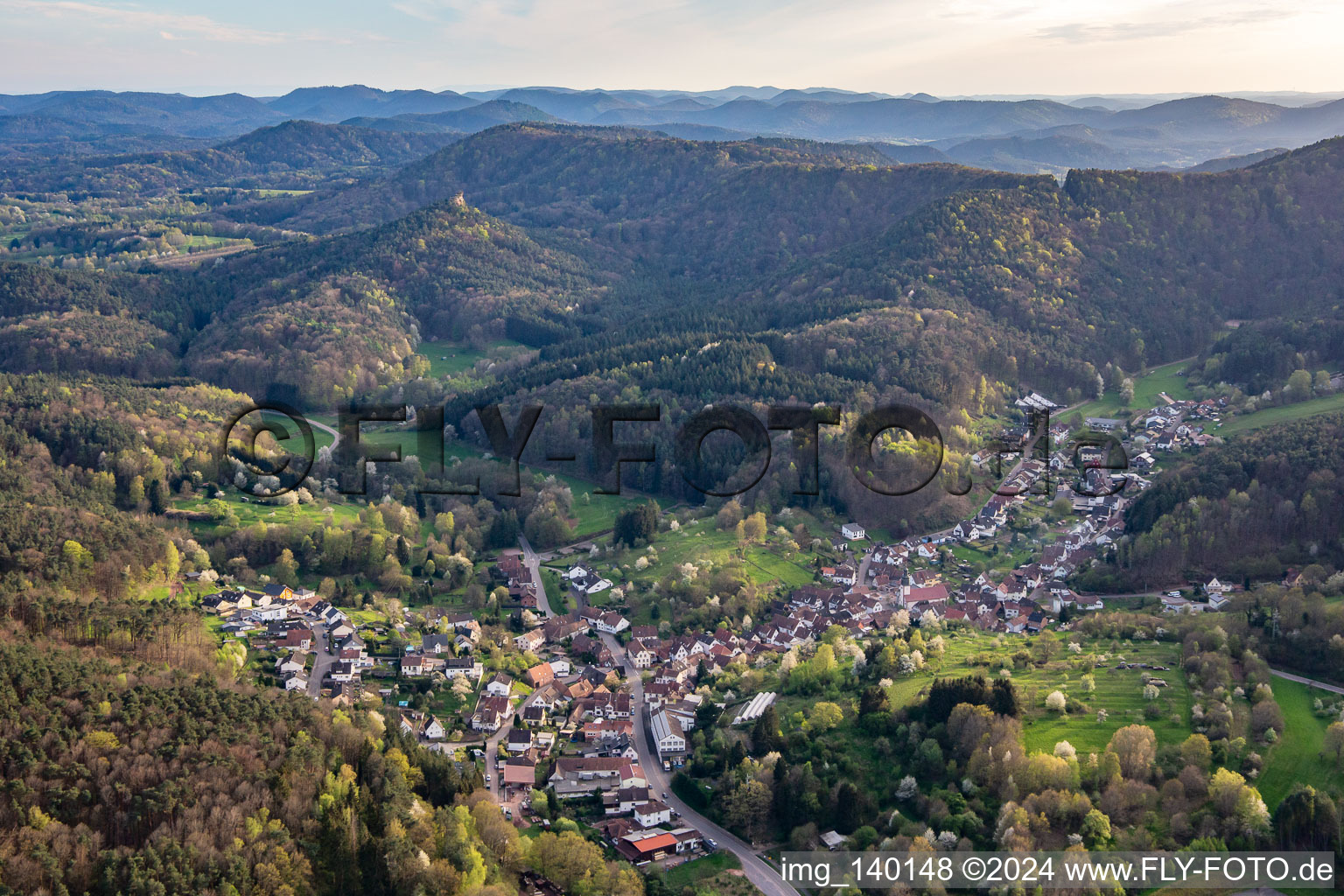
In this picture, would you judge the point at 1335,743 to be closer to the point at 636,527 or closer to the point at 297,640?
the point at 636,527

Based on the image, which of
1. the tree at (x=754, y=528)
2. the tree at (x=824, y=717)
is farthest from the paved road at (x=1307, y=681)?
the tree at (x=754, y=528)

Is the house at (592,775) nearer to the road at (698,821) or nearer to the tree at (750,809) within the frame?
the road at (698,821)

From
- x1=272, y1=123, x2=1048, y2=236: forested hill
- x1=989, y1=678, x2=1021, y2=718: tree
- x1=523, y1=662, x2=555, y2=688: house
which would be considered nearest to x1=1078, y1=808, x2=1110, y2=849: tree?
x1=989, y1=678, x2=1021, y2=718: tree

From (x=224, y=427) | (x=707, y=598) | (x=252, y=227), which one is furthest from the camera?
(x=252, y=227)

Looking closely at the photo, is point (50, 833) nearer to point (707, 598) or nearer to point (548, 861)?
point (548, 861)

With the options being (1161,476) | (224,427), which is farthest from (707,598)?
(224,427)

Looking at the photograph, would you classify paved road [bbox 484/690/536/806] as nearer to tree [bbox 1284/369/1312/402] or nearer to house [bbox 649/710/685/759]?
house [bbox 649/710/685/759]
